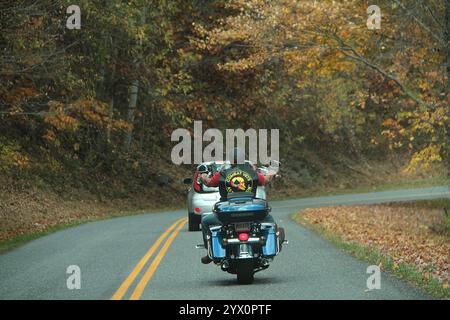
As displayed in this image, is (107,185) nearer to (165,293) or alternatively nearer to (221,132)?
(221,132)

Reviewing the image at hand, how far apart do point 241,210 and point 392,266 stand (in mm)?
3758

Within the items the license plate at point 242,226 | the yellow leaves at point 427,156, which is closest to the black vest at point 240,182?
the license plate at point 242,226

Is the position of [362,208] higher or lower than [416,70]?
lower

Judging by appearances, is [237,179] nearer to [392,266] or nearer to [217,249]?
[217,249]

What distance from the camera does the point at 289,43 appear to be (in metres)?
26.8

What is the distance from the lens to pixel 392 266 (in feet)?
45.4

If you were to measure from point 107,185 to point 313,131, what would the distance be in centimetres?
2285

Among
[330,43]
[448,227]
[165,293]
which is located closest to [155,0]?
[330,43]

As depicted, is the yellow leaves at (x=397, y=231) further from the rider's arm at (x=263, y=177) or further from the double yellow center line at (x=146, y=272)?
the double yellow center line at (x=146, y=272)

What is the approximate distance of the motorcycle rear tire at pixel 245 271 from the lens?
11648 mm

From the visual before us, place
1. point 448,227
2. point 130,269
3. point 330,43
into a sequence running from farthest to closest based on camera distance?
point 330,43 → point 448,227 → point 130,269

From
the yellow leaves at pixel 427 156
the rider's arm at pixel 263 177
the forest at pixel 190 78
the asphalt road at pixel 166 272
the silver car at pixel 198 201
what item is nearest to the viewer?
the asphalt road at pixel 166 272

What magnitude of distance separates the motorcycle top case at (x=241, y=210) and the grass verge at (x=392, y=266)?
2521 mm

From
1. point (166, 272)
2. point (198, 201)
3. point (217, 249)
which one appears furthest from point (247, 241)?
point (198, 201)
